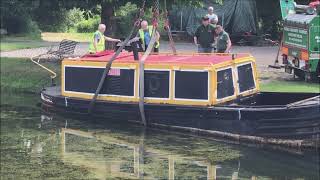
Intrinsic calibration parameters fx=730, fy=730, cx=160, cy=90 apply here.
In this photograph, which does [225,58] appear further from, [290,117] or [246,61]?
[290,117]

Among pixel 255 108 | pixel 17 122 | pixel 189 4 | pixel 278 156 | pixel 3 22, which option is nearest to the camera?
pixel 278 156

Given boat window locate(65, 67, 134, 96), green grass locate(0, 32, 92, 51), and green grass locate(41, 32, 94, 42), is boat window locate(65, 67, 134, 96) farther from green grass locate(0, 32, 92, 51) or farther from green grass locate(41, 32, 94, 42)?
green grass locate(41, 32, 94, 42)

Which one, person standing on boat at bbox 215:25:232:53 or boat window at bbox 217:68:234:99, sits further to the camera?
person standing on boat at bbox 215:25:232:53

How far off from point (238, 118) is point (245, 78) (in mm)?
1732

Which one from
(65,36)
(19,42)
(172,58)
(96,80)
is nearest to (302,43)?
(172,58)

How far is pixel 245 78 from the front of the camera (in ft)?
51.9

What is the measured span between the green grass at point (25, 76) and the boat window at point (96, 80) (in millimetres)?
4475

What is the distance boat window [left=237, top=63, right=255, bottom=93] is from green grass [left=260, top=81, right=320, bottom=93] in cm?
234

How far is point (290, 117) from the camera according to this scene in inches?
538

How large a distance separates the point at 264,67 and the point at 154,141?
9159 mm

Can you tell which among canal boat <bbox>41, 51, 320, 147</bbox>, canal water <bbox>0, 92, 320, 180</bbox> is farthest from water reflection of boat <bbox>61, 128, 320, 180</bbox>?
canal boat <bbox>41, 51, 320, 147</bbox>

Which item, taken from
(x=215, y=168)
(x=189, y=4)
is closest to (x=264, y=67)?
(x=189, y=4)

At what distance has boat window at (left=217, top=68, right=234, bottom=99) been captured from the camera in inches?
591

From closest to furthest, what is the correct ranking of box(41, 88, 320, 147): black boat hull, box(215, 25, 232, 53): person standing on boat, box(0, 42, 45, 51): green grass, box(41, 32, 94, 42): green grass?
box(41, 88, 320, 147): black boat hull, box(215, 25, 232, 53): person standing on boat, box(0, 42, 45, 51): green grass, box(41, 32, 94, 42): green grass
